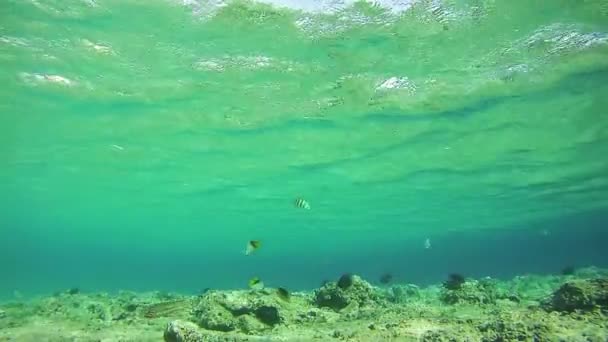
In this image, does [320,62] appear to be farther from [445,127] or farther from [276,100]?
[445,127]

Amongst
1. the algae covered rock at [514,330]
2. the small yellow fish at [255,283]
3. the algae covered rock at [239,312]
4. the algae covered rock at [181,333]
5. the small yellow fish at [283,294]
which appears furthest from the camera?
the small yellow fish at [255,283]

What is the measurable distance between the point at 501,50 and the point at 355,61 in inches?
194

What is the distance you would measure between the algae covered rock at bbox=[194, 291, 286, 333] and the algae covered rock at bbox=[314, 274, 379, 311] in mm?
1348

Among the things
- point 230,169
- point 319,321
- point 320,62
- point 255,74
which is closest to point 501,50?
point 320,62

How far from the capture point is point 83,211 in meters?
52.3

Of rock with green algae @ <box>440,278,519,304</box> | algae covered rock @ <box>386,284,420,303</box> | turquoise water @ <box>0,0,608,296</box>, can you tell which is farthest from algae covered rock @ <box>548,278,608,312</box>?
turquoise water @ <box>0,0,608,296</box>

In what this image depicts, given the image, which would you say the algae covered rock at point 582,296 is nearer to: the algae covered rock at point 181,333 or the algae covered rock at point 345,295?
the algae covered rock at point 345,295

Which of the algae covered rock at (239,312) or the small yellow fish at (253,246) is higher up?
the small yellow fish at (253,246)

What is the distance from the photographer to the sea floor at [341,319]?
14.2 feet

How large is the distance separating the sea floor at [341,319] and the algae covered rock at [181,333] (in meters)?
0.01

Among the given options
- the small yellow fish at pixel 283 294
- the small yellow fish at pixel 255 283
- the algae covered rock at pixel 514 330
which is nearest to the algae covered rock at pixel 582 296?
the algae covered rock at pixel 514 330

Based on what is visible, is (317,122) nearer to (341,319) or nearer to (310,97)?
(310,97)

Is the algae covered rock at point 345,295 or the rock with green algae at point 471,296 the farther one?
the rock with green algae at point 471,296

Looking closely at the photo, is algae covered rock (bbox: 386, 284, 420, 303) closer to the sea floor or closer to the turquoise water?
the sea floor
